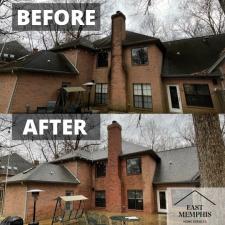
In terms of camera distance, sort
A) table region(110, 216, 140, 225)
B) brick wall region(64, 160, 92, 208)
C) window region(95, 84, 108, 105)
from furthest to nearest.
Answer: brick wall region(64, 160, 92, 208)
table region(110, 216, 140, 225)
window region(95, 84, 108, 105)

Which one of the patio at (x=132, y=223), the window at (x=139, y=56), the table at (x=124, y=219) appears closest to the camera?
the window at (x=139, y=56)

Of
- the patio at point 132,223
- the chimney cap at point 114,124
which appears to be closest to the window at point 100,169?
the patio at point 132,223

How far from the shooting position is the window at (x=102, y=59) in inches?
169

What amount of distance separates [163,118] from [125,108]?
30.3 inches

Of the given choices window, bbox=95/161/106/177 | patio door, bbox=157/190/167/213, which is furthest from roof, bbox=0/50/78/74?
patio door, bbox=157/190/167/213

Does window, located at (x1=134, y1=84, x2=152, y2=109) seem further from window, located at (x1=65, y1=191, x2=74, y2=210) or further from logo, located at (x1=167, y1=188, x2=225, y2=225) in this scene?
window, located at (x1=65, y1=191, x2=74, y2=210)

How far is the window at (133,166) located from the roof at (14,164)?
2.07 metres

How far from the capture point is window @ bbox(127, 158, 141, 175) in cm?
612

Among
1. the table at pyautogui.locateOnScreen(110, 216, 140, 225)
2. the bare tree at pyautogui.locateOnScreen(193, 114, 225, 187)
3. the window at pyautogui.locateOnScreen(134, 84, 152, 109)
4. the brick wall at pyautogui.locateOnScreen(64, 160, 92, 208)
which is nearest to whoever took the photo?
the bare tree at pyautogui.locateOnScreen(193, 114, 225, 187)

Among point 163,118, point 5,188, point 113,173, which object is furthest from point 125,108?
point 5,188

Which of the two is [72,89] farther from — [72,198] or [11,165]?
[11,165]

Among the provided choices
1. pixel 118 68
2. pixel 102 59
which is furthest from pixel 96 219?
pixel 102 59

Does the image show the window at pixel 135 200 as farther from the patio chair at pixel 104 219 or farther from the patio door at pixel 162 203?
the patio chair at pixel 104 219

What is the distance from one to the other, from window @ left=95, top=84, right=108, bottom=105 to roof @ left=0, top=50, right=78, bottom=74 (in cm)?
41
